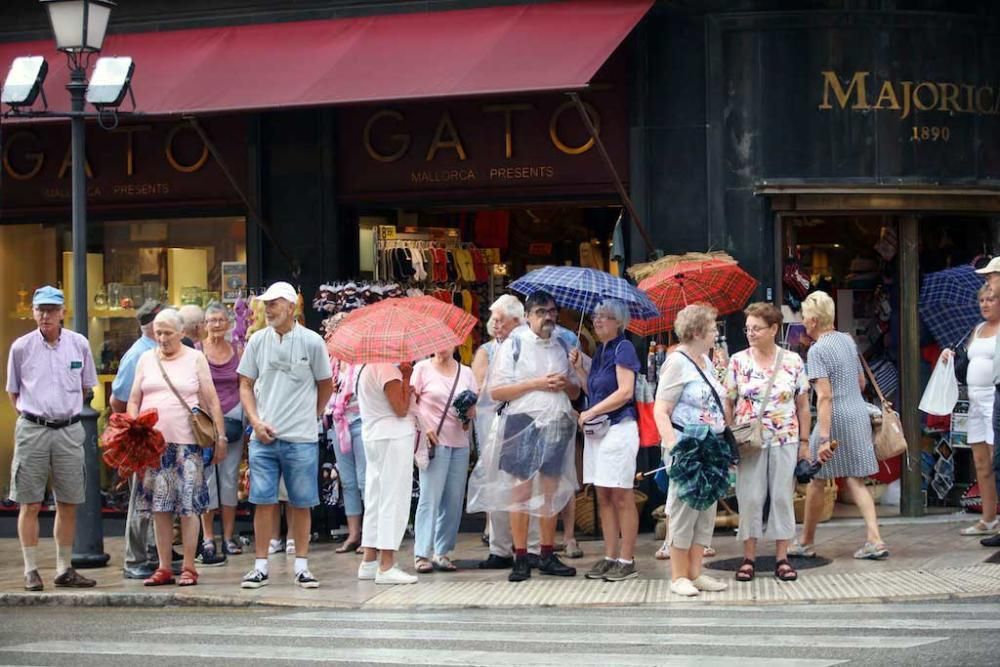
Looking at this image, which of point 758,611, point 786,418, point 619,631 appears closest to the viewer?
point 619,631

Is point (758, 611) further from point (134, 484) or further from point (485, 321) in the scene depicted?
point (485, 321)

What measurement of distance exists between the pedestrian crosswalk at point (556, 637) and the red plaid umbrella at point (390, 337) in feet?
5.67

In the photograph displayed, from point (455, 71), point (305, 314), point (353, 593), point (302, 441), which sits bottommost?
point (353, 593)

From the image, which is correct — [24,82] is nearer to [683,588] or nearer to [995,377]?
Answer: [683,588]

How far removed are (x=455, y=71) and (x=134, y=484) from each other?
434 centimetres

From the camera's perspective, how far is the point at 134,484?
12.9 metres

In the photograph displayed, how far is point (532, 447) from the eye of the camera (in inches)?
491

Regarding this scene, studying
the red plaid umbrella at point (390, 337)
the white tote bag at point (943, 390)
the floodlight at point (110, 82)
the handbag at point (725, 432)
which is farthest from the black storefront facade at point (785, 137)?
the handbag at point (725, 432)

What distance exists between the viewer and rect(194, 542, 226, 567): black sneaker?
A: 14.0 m

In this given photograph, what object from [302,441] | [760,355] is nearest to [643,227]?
[760,355]

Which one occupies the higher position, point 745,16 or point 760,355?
point 745,16

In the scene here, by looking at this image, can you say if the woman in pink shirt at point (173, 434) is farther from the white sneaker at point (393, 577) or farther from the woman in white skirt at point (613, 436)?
the woman in white skirt at point (613, 436)

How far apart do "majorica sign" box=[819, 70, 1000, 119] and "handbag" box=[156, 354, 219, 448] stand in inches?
230

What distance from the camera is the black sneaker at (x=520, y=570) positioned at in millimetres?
12438
